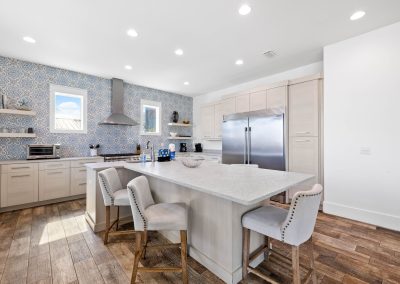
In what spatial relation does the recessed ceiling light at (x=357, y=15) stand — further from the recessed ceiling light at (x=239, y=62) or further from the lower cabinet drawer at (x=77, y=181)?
the lower cabinet drawer at (x=77, y=181)

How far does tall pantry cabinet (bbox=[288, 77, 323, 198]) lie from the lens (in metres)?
3.27

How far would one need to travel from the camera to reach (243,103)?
4414mm

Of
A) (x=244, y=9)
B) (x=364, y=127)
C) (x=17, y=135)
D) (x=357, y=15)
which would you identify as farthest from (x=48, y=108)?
(x=364, y=127)

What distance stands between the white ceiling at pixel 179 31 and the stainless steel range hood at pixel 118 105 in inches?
26.5

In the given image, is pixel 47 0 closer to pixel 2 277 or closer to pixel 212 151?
pixel 2 277

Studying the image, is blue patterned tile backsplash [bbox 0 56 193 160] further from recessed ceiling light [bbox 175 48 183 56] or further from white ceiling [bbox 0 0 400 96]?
recessed ceiling light [bbox 175 48 183 56]

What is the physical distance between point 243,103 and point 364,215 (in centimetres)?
295

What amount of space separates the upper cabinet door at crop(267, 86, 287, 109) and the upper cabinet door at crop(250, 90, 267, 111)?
0.09 meters

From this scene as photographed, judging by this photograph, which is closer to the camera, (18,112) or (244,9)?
(244,9)

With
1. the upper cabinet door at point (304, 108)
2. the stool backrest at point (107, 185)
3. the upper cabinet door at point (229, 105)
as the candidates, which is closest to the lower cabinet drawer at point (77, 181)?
the stool backrest at point (107, 185)

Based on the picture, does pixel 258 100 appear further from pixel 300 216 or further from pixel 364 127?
pixel 300 216

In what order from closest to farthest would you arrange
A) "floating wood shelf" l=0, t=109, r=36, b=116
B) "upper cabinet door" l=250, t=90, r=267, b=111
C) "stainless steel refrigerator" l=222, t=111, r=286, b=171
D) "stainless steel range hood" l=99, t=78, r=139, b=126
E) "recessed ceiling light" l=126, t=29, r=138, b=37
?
"recessed ceiling light" l=126, t=29, r=138, b=37, "floating wood shelf" l=0, t=109, r=36, b=116, "stainless steel refrigerator" l=222, t=111, r=286, b=171, "upper cabinet door" l=250, t=90, r=267, b=111, "stainless steel range hood" l=99, t=78, r=139, b=126

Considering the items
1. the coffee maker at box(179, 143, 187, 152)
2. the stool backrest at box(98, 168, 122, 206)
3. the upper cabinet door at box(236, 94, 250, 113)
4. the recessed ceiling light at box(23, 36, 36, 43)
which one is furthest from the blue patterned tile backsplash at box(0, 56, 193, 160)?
the stool backrest at box(98, 168, 122, 206)

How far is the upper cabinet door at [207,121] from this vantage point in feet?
17.8
